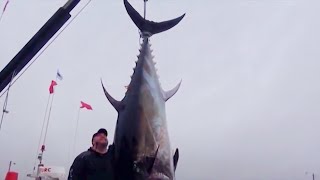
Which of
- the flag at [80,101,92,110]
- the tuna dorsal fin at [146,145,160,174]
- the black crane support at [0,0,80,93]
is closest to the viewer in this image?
the tuna dorsal fin at [146,145,160,174]

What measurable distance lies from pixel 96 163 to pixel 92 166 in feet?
0.14

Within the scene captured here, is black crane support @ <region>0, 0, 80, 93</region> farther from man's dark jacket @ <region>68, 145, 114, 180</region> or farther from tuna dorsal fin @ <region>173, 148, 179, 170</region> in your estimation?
tuna dorsal fin @ <region>173, 148, 179, 170</region>

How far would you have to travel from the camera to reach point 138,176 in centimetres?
290

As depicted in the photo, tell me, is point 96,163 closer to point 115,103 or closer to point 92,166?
point 92,166

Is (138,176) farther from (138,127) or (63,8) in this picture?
(63,8)

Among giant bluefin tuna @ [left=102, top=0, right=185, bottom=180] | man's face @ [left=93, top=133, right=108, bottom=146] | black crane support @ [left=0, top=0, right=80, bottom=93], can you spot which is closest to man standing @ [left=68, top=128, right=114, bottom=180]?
man's face @ [left=93, top=133, right=108, bottom=146]

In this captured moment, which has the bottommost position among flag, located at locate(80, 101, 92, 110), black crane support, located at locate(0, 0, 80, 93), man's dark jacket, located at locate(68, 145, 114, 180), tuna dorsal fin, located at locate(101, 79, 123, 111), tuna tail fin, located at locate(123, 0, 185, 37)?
man's dark jacket, located at locate(68, 145, 114, 180)

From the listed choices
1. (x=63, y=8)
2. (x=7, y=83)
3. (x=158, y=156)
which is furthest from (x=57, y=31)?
(x=158, y=156)

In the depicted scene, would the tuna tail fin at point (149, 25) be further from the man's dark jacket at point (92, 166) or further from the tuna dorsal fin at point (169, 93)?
the man's dark jacket at point (92, 166)

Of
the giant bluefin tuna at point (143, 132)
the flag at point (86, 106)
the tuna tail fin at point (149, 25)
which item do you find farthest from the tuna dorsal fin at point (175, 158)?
the flag at point (86, 106)

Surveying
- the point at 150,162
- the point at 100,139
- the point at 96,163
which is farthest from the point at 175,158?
the point at 100,139

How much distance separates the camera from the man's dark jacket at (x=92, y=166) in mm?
3170

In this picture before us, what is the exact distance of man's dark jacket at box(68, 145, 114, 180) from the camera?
3.17 m

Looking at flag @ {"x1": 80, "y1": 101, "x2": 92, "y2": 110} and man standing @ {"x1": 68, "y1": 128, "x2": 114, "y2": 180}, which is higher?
flag @ {"x1": 80, "y1": 101, "x2": 92, "y2": 110}
